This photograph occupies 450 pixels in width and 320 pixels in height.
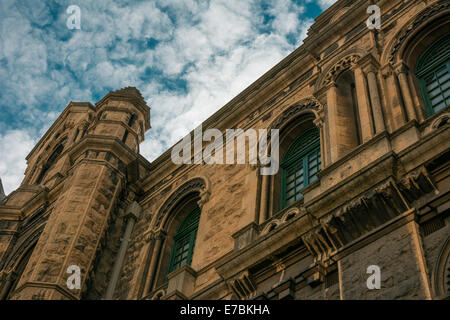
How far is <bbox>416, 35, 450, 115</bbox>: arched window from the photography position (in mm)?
10984

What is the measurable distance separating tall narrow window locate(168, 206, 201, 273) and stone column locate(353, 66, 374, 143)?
17.5 feet

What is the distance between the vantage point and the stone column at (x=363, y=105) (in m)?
10.5

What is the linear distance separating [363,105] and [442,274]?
14.4 feet

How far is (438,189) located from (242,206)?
17.4ft

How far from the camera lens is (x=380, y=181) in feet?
29.4

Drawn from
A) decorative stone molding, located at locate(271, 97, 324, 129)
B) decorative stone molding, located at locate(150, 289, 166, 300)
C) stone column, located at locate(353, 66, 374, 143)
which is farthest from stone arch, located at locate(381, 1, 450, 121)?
decorative stone molding, located at locate(150, 289, 166, 300)

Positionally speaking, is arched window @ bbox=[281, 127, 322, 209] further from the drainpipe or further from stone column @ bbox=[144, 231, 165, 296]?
the drainpipe

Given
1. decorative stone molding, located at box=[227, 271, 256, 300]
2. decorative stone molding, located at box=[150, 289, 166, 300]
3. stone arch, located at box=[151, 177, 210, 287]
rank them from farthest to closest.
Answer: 1. stone arch, located at box=[151, 177, 210, 287]
2. decorative stone molding, located at box=[150, 289, 166, 300]
3. decorative stone molding, located at box=[227, 271, 256, 300]

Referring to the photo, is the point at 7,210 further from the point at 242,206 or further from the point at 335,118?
the point at 335,118

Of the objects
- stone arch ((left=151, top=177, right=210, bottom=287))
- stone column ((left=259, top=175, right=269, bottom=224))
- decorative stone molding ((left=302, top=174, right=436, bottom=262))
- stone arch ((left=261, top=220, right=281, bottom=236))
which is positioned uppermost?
stone arch ((left=151, top=177, right=210, bottom=287))

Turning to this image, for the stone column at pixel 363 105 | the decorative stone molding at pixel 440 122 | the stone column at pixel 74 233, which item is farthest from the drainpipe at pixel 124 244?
the decorative stone molding at pixel 440 122

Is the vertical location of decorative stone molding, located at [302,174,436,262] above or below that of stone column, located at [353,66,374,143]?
below

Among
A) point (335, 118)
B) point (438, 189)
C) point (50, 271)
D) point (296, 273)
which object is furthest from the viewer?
point (50, 271)

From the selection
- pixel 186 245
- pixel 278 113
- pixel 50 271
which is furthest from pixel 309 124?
pixel 50 271
